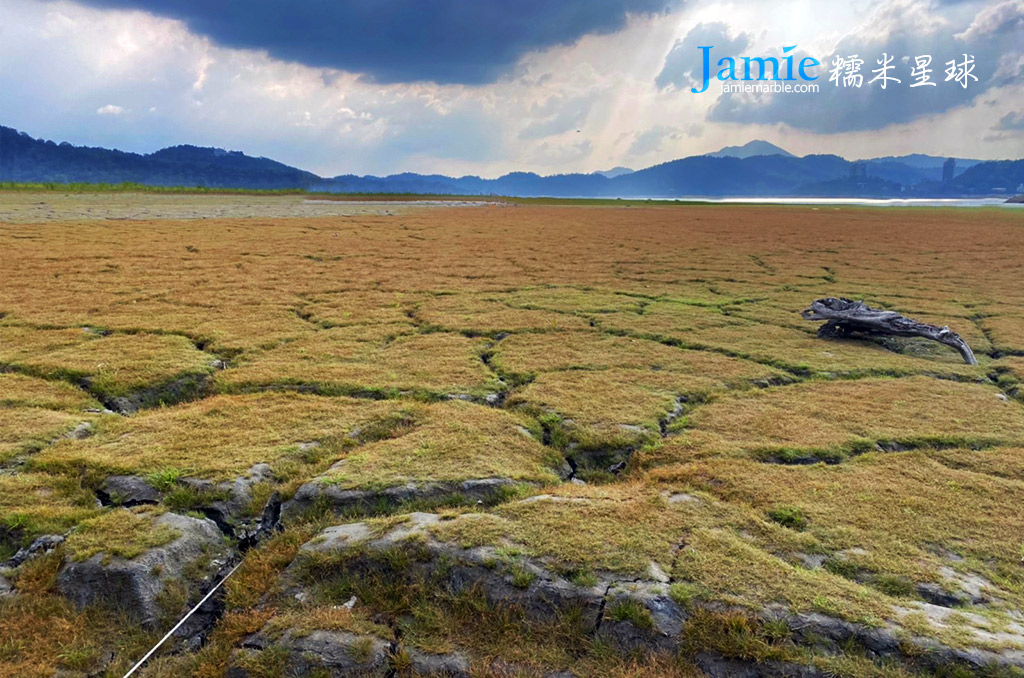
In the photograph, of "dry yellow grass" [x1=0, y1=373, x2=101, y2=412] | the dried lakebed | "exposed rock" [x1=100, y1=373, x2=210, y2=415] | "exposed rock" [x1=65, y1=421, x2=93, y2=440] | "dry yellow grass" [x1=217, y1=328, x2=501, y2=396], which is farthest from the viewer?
"dry yellow grass" [x1=217, y1=328, x2=501, y2=396]

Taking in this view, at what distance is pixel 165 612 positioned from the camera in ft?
10.6

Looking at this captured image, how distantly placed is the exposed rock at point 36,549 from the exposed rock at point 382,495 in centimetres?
124

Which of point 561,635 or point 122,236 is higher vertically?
point 122,236

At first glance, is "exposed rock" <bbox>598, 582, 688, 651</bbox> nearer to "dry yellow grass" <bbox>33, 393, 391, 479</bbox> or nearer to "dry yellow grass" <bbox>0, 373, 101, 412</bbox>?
"dry yellow grass" <bbox>33, 393, 391, 479</bbox>

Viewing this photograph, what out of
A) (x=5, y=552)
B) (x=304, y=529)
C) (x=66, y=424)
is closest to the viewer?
(x=5, y=552)

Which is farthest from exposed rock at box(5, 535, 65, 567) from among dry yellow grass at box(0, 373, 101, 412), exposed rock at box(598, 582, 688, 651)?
exposed rock at box(598, 582, 688, 651)

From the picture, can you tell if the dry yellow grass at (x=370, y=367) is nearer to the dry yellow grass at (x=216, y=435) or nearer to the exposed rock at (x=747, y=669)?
the dry yellow grass at (x=216, y=435)

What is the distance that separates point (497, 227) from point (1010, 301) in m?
→ 21.3

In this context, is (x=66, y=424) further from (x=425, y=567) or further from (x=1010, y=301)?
(x=1010, y=301)

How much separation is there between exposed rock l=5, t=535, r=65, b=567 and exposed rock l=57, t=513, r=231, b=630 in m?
0.25

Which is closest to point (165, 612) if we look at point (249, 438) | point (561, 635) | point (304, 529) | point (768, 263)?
point (304, 529)

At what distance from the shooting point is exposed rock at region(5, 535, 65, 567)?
347cm

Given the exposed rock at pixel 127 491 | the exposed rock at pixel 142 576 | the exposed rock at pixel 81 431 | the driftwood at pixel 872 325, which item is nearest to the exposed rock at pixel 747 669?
the exposed rock at pixel 142 576

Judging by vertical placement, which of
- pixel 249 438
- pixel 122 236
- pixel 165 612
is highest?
pixel 122 236
